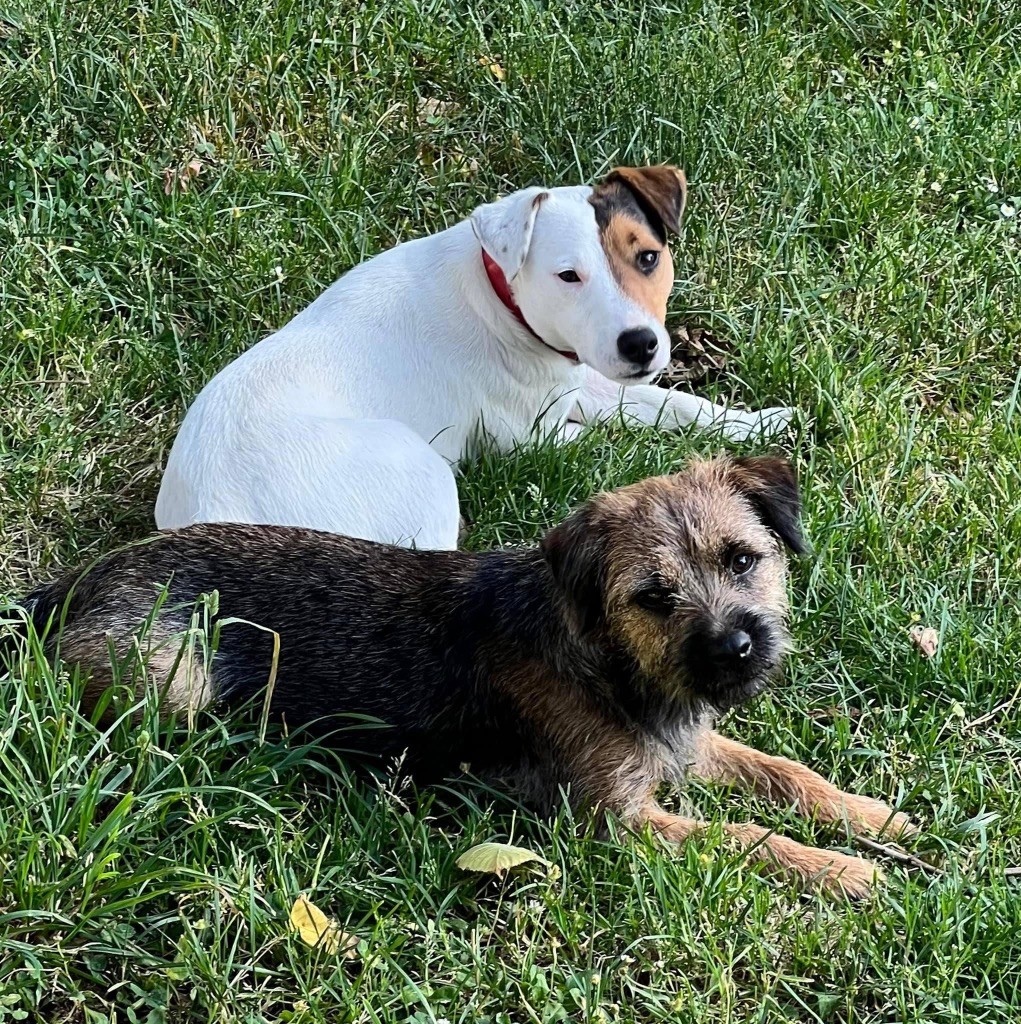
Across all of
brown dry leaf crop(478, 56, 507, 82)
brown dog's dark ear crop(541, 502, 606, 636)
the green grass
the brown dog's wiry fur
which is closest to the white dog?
the green grass

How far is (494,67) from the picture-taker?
6.60 metres

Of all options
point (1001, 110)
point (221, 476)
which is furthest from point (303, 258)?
point (1001, 110)

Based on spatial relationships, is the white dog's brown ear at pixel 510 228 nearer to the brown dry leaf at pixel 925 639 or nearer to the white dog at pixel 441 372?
the white dog at pixel 441 372

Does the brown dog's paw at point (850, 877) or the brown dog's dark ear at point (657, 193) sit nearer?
the brown dog's paw at point (850, 877)

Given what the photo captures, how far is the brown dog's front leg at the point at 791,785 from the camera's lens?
3.88 meters

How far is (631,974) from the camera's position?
3.40 meters

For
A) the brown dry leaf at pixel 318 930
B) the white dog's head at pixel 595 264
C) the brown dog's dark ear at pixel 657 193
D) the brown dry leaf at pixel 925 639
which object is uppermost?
the brown dog's dark ear at pixel 657 193

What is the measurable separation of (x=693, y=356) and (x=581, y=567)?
2.41 m

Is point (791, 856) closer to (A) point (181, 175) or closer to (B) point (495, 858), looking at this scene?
(B) point (495, 858)

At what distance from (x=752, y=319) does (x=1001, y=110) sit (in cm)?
196

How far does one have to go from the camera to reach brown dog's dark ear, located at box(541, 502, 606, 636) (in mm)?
3617

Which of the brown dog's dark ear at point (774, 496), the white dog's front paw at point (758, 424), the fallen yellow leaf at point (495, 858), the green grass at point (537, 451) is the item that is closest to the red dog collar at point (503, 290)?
the green grass at point (537, 451)

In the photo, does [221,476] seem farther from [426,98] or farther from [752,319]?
[426,98]

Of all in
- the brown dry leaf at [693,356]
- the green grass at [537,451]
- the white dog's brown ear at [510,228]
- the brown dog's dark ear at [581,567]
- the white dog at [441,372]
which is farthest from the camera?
the brown dry leaf at [693,356]
